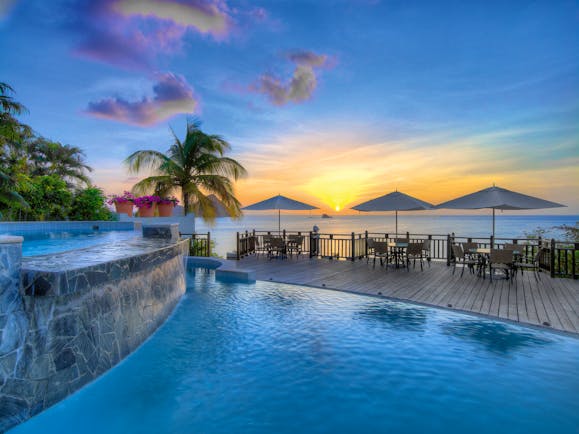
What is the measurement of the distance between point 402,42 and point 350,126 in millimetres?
4203

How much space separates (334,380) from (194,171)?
13083 millimetres

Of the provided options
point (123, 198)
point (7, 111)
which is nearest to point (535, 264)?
point (123, 198)

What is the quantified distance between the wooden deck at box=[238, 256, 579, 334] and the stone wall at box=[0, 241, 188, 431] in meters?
4.53

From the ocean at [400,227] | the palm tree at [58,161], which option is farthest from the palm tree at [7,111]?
the ocean at [400,227]

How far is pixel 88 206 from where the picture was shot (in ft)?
45.5

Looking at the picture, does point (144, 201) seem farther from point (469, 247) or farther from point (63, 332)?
point (469, 247)

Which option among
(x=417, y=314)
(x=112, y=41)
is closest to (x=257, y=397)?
(x=417, y=314)

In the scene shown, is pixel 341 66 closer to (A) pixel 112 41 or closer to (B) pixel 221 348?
(A) pixel 112 41

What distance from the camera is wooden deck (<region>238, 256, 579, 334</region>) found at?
5.19m

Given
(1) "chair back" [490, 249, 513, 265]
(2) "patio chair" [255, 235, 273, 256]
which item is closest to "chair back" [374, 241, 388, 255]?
(1) "chair back" [490, 249, 513, 265]

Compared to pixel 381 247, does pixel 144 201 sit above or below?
above

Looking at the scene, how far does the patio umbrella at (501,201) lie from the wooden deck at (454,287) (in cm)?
194

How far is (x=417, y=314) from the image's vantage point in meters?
5.43

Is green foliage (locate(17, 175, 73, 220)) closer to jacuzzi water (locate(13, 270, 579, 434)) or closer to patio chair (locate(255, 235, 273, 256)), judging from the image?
patio chair (locate(255, 235, 273, 256))
